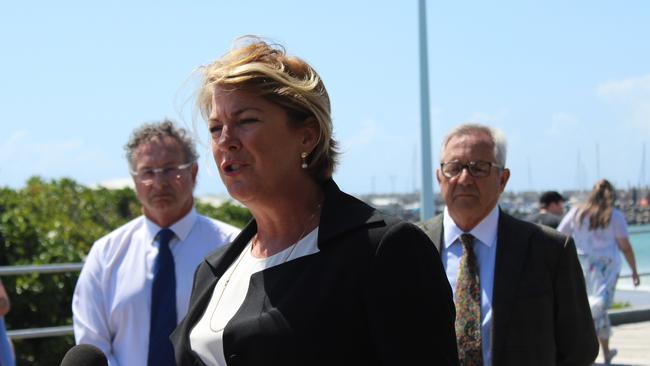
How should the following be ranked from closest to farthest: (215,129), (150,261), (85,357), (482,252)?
1. (85,357)
2. (215,129)
3. (482,252)
4. (150,261)

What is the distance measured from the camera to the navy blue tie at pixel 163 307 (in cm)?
542

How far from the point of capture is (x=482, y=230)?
540 cm

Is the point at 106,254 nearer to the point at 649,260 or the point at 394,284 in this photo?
the point at 394,284

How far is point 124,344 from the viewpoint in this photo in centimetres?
553

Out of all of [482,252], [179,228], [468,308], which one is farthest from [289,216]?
[179,228]

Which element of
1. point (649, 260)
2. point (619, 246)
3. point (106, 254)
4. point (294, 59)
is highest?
point (294, 59)

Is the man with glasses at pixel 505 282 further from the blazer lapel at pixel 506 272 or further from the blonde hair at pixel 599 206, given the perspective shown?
the blonde hair at pixel 599 206

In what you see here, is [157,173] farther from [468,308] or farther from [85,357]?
[85,357]

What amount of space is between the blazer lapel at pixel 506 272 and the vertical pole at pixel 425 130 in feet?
38.8

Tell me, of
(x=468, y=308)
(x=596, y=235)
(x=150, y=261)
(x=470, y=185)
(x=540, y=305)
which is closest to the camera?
(x=540, y=305)

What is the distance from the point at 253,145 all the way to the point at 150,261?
8.64 ft

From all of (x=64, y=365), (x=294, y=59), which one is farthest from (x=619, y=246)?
(x=64, y=365)

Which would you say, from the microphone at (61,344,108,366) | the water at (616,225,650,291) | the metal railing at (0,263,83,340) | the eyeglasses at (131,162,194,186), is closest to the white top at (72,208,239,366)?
the eyeglasses at (131,162,194,186)

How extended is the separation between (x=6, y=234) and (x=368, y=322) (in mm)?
8273
